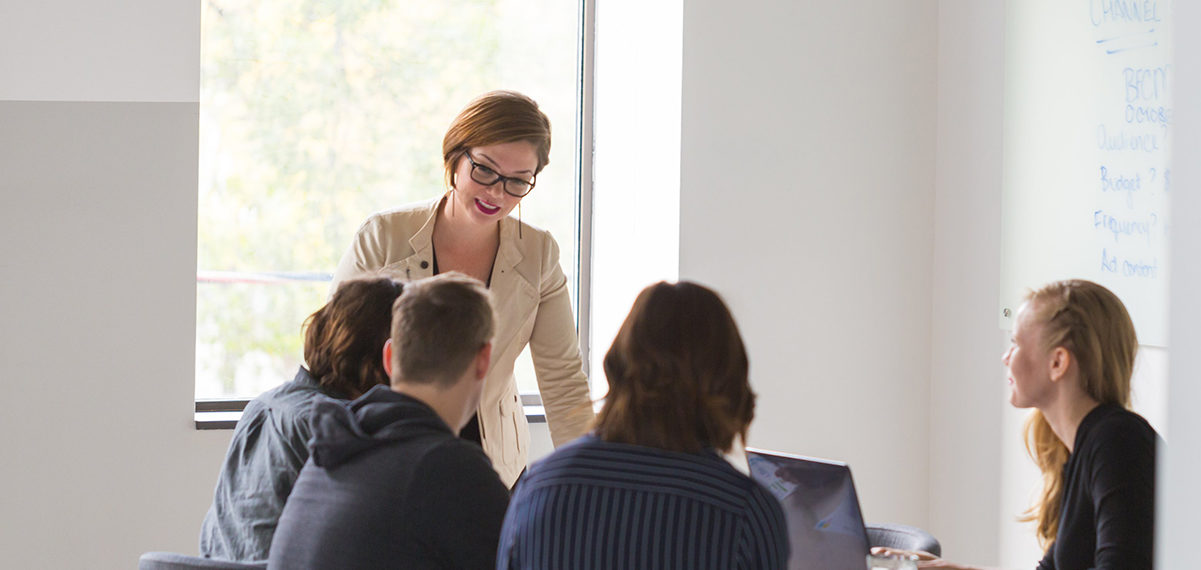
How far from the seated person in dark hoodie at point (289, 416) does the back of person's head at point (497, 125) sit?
0.42 m

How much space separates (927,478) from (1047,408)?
67.2 inches

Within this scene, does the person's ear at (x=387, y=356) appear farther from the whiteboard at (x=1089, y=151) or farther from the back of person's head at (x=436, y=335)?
the whiteboard at (x=1089, y=151)

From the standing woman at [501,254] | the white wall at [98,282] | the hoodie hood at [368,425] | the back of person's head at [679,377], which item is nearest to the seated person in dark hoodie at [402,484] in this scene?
the hoodie hood at [368,425]

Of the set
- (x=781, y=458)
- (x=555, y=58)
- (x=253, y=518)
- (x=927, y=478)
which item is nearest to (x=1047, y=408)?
(x=781, y=458)

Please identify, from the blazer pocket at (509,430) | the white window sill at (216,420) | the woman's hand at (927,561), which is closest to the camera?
the woman's hand at (927,561)

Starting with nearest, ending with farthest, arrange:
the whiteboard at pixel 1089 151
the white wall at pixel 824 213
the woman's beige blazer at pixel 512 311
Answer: the woman's beige blazer at pixel 512 311 < the whiteboard at pixel 1089 151 < the white wall at pixel 824 213

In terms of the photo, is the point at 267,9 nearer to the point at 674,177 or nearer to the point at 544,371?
the point at 674,177

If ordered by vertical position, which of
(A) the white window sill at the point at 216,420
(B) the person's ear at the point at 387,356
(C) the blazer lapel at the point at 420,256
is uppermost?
(C) the blazer lapel at the point at 420,256

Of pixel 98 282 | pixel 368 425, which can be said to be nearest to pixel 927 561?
pixel 368 425

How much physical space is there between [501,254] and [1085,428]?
4.16 feet

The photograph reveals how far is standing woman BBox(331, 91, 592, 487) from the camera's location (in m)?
2.31

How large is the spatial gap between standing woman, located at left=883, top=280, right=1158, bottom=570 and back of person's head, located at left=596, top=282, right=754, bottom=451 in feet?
1.96

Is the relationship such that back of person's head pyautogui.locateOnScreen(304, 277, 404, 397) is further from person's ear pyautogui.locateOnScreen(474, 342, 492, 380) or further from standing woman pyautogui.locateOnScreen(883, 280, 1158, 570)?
standing woman pyautogui.locateOnScreen(883, 280, 1158, 570)

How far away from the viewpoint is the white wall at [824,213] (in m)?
3.37
